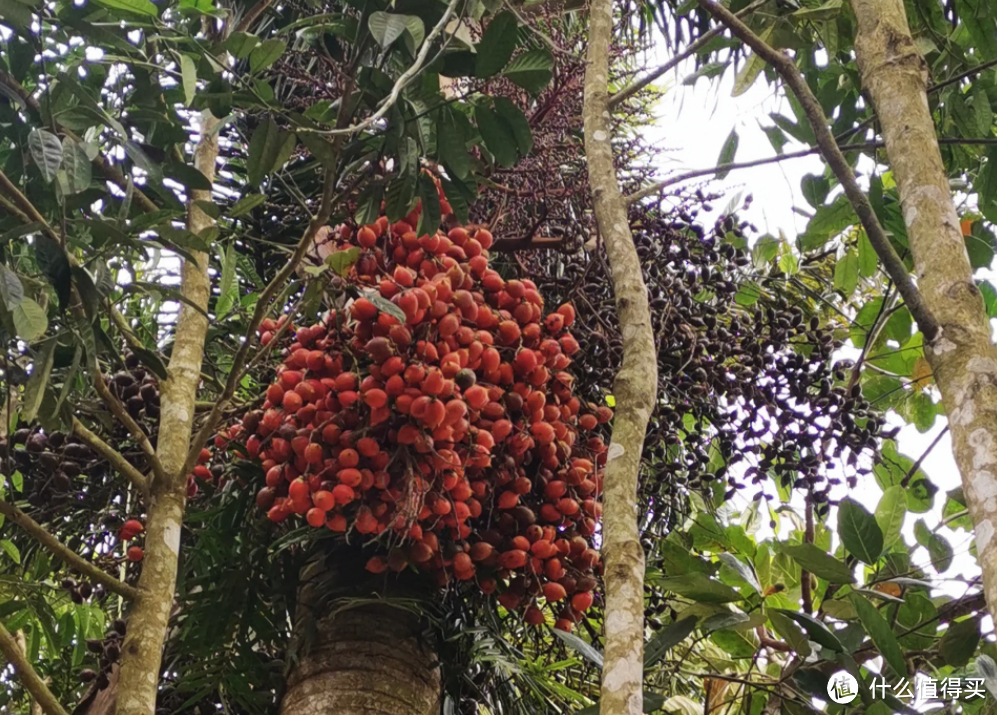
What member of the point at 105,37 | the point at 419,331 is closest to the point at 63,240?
the point at 105,37

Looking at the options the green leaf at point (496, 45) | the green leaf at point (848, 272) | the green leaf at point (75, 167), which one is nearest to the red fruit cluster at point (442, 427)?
the green leaf at point (496, 45)

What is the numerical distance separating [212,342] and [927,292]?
4.91ft

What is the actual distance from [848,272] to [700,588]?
963 mm

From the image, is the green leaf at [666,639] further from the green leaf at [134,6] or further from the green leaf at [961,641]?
the green leaf at [134,6]

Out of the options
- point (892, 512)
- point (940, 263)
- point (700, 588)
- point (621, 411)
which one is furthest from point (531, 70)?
point (892, 512)

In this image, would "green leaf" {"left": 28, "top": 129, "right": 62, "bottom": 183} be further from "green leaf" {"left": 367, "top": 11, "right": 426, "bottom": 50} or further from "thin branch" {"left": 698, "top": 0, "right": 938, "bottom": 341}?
"thin branch" {"left": 698, "top": 0, "right": 938, "bottom": 341}

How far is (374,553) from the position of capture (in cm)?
172

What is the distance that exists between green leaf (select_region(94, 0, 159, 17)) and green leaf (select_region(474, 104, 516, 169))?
445 millimetres

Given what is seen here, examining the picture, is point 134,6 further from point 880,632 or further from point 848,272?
point 848,272

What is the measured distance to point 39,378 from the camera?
1246 millimetres

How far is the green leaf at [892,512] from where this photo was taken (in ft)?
6.33

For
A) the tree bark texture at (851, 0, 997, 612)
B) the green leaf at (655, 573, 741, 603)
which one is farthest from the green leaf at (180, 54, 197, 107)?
the green leaf at (655, 573, 741, 603)

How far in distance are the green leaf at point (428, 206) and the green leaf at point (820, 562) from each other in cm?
69

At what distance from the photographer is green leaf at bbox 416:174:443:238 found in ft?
4.96
